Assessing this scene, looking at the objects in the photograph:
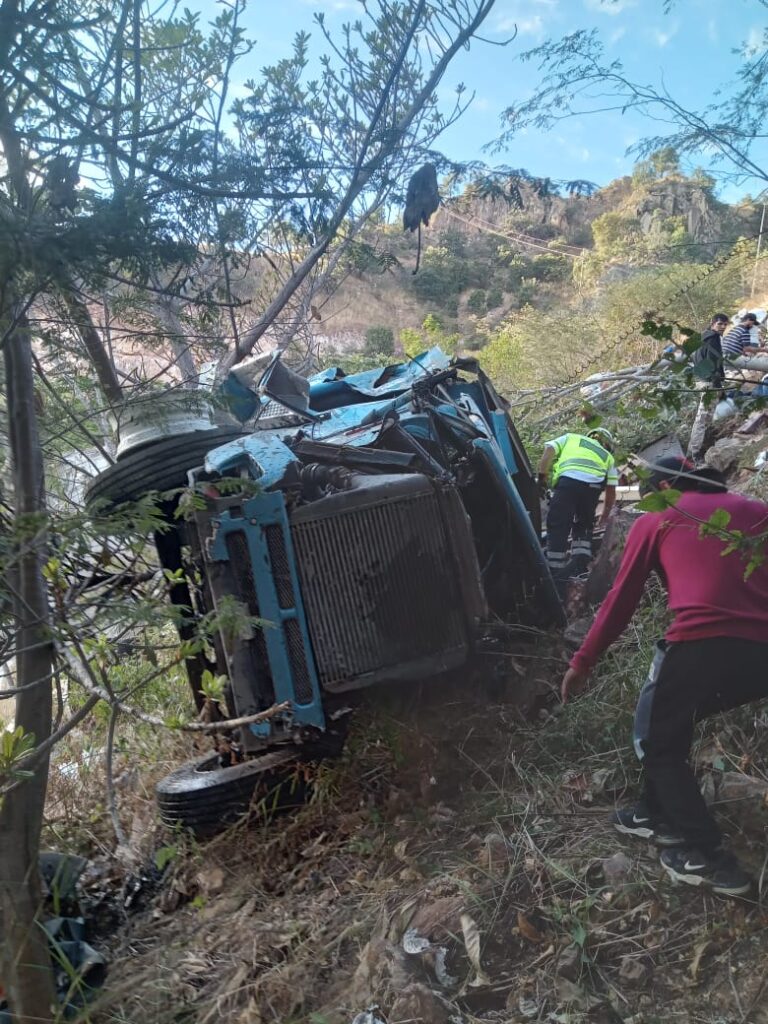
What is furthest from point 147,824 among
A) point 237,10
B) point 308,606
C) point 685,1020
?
point 237,10

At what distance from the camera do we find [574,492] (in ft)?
20.0

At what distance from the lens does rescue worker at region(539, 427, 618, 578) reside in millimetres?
6090

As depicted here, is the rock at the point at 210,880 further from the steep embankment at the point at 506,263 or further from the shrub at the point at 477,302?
the shrub at the point at 477,302

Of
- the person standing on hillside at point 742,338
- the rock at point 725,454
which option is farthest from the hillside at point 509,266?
the rock at point 725,454

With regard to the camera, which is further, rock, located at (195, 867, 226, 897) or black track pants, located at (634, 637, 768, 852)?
rock, located at (195, 867, 226, 897)

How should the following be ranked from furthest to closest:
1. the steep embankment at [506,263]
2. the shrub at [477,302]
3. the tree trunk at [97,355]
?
1. the shrub at [477,302]
2. the steep embankment at [506,263]
3. the tree trunk at [97,355]

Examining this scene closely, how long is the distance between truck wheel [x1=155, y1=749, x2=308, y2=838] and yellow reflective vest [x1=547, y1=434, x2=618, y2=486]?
329 centimetres

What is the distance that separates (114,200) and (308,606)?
2033 millimetres

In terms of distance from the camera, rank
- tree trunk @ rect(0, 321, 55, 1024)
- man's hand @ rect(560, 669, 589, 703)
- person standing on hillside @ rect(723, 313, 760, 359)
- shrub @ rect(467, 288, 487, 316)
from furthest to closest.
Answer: shrub @ rect(467, 288, 487, 316) → person standing on hillside @ rect(723, 313, 760, 359) → man's hand @ rect(560, 669, 589, 703) → tree trunk @ rect(0, 321, 55, 1024)

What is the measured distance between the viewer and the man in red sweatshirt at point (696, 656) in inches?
106

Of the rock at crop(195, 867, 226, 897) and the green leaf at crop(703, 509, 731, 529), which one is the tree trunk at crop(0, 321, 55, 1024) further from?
the green leaf at crop(703, 509, 731, 529)

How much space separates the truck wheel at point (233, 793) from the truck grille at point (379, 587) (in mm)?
606

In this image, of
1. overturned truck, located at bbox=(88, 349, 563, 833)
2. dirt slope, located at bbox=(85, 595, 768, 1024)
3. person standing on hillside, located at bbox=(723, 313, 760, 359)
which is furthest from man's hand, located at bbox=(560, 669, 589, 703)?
person standing on hillside, located at bbox=(723, 313, 760, 359)

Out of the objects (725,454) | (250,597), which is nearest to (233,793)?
(250,597)
